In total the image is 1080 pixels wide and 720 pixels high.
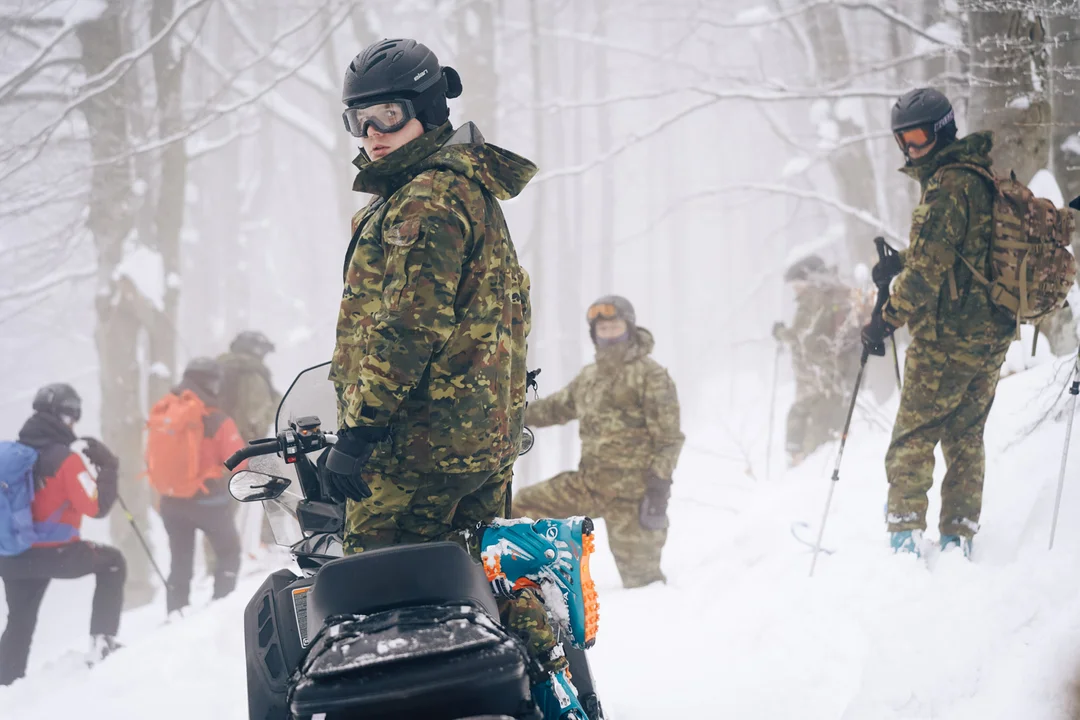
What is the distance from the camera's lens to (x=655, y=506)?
20.1ft

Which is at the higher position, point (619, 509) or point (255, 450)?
point (255, 450)

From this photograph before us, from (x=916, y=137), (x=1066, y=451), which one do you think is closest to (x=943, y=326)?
(x=1066, y=451)

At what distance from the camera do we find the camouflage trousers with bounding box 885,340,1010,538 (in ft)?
14.4

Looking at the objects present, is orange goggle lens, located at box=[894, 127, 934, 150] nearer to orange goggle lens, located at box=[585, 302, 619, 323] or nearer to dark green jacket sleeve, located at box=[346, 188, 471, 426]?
orange goggle lens, located at box=[585, 302, 619, 323]

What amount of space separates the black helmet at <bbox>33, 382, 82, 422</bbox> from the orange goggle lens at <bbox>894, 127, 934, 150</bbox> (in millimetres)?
5928

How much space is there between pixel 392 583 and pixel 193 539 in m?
6.77

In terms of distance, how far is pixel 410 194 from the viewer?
244 centimetres

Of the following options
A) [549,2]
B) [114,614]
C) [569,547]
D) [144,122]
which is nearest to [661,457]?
[569,547]

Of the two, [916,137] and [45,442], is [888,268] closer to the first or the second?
[916,137]

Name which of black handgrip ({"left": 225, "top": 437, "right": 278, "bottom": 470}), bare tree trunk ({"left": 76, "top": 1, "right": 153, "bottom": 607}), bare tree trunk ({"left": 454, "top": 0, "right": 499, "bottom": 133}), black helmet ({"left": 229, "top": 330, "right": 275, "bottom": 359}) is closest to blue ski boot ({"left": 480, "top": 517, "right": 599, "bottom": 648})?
black handgrip ({"left": 225, "top": 437, "right": 278, "bottom": 470})

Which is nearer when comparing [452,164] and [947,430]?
[452,164]

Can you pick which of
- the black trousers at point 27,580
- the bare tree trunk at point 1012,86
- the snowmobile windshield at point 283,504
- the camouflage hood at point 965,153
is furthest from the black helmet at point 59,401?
the bare tree trunk at point 1012,86

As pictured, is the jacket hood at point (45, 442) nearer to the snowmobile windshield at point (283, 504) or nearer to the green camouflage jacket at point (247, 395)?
the green camouflage jacket at point (247, 395)

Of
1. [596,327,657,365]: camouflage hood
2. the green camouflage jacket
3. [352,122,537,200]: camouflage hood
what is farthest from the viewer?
the green camouflage jacket
